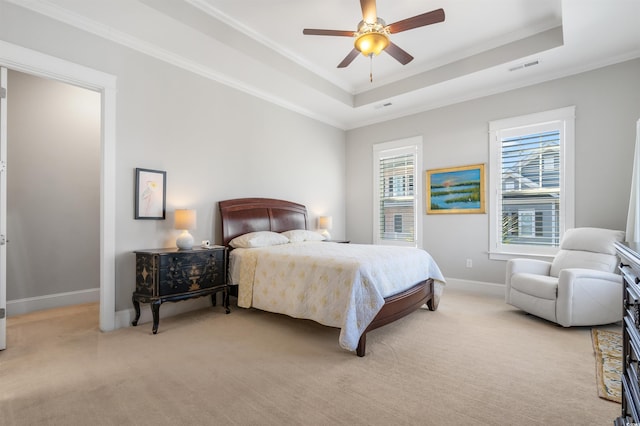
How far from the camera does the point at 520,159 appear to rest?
457 centimetres

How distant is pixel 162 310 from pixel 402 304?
2729 millimetres

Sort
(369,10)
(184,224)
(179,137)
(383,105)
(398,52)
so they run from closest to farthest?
(369,10) < (398,52) < (184,224) < (179,137) < (383,105)

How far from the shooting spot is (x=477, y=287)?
15.9 ft

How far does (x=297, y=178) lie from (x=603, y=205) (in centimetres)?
431

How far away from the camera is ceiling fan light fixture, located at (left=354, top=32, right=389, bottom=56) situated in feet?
9.65

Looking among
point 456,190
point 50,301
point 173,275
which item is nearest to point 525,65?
point 456,190

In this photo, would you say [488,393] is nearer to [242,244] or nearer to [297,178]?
[242,244]

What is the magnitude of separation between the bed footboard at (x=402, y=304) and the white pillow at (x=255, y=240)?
6.20 feet

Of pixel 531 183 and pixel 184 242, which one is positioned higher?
pixel 531 183

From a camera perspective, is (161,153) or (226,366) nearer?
(226,366)

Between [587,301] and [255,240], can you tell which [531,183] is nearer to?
[587,301]

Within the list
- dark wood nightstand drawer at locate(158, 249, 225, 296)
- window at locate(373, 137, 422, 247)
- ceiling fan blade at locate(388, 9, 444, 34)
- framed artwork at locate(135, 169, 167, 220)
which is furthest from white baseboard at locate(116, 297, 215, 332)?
ceiling fan blade at locate(388, 9, 444, 34)

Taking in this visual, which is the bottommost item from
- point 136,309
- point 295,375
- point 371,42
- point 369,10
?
point 295,375

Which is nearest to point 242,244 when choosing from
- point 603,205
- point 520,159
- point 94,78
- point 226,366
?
point 226,366
